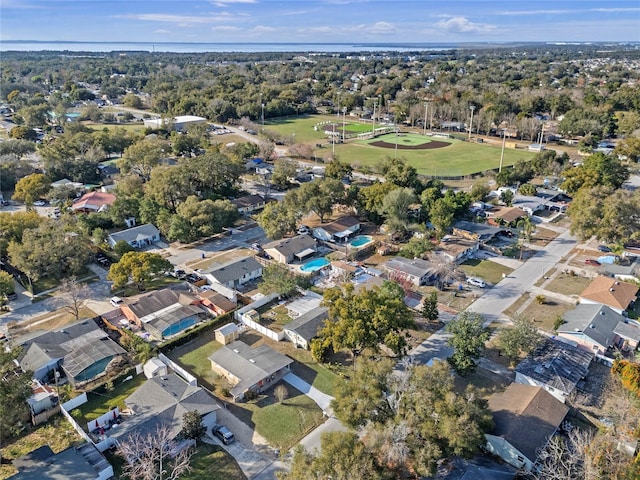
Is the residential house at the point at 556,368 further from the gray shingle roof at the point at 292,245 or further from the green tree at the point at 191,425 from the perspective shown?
the gray shingle roof at the point at 292,245

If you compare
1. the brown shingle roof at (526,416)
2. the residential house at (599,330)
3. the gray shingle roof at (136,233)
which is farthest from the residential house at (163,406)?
the residential house at (599,330)

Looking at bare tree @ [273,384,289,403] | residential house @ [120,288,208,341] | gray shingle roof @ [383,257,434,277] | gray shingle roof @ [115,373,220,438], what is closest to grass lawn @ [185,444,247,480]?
gray shingle roof @ [115,373,220,438]

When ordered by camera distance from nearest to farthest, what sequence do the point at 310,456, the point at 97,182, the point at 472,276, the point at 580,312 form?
the point at 310,456
the point at 580,312
the point at 472,276
the point at 97,182

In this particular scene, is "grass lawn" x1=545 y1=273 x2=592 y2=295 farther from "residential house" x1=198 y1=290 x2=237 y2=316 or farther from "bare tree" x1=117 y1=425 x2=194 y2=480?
"bare tree" x1=117 y1=425 x2=194 y2=480

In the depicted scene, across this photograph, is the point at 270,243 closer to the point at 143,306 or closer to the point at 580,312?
the point at 143,306

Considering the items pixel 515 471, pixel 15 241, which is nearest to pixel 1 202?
pixel 15 241

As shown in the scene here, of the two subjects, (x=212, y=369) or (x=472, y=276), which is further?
(x=472, y=276)
